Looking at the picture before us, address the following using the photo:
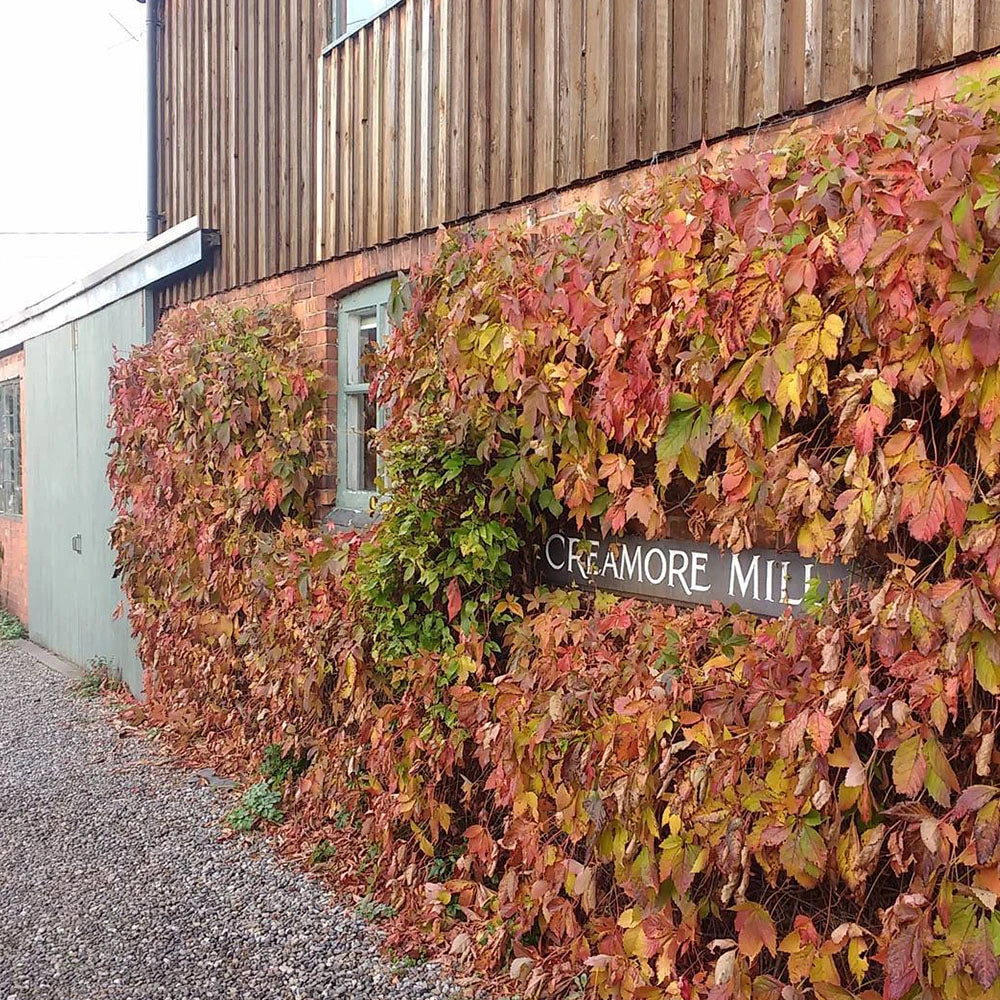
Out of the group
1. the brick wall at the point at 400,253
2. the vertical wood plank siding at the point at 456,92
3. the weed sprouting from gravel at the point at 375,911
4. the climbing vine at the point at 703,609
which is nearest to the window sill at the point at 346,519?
the brick wall at the point at 400,253

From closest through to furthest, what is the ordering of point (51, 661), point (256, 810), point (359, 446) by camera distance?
point (256, 810)
point (359, 446)
point (51, 661)

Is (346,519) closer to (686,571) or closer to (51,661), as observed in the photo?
(686,571)

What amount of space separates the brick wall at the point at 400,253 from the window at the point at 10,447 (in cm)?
619

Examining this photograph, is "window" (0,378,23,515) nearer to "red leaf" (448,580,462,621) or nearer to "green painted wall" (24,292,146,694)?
"green painted wall" (24,292,146,694)

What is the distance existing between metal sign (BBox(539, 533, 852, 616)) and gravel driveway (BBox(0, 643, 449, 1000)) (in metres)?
1.55

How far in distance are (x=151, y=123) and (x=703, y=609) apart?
6.91 m

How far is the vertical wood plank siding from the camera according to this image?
3.14 meters

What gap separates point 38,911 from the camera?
4.38 metres

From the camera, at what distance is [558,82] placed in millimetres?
4145

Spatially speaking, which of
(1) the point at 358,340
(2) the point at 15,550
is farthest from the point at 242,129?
(2) the point at 15,550

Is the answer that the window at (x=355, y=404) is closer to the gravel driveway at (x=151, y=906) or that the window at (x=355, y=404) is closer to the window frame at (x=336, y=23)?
the window frame at (x=336, y=23)

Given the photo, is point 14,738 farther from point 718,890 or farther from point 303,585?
point 718,890

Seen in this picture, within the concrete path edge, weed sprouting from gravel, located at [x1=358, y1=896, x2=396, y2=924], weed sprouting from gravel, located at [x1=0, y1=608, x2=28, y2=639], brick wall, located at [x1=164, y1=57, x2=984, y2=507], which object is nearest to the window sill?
brick wall, located at [x1=164, y1=57, x2=984, y2=507]

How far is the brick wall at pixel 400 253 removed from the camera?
9.89 ft
